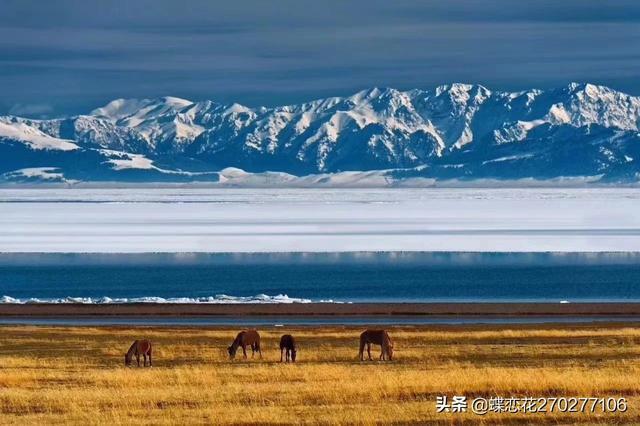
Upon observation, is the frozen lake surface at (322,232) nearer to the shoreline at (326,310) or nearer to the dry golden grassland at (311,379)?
the shoreline at (326,310)

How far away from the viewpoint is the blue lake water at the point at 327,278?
61.1m

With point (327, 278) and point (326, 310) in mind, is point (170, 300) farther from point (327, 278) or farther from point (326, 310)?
point (327, 278)

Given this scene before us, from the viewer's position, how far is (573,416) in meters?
20.3

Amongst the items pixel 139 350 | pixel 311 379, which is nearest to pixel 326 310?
pixel 139 350

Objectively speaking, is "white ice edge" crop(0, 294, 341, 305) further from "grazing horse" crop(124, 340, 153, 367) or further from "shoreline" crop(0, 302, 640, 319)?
"grazing horse" crop(124, 340, 153, 367)

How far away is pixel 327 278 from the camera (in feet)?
232

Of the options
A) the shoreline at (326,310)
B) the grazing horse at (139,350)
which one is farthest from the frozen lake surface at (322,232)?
the grazing horse at (139,350)

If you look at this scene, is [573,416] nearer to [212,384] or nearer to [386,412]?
[386,412]

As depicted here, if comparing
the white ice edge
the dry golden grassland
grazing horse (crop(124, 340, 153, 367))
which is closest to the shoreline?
the white ice edge

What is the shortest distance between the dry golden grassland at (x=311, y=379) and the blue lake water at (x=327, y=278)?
2187 centimetres

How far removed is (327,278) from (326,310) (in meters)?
17.3

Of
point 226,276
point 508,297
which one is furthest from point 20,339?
point 226,276

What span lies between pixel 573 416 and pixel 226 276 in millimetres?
52894

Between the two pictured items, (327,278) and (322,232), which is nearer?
(327,278)
